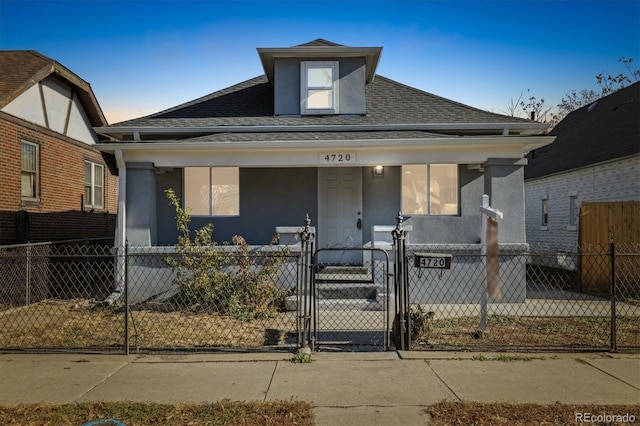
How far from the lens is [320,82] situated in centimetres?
1243

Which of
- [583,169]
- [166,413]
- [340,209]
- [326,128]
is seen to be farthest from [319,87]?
[583,169]

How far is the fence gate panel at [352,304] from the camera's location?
706 centimetres

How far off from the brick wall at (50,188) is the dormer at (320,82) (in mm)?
6762

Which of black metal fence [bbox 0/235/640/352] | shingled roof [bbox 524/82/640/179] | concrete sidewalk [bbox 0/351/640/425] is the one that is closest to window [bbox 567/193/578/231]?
shingled roof [bbox 524/82/640/179]

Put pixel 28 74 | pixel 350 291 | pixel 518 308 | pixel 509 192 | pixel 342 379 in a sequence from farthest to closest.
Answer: pixel 28 74, pixel 509 192, pixel 350 291, pixel 518 308, pixel 342 379

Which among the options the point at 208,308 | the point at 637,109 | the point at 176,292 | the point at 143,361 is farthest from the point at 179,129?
the point at 637,109

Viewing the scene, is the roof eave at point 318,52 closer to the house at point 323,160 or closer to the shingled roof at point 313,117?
the house at point 323,160

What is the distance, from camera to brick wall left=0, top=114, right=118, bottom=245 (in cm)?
1248

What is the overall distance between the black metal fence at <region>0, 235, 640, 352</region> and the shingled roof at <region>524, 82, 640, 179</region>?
479 centimetres

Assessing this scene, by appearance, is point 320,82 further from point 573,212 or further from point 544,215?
point 544,215

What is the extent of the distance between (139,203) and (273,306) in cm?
391

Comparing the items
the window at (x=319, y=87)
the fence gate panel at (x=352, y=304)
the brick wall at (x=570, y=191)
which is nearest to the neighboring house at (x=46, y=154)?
the window at (x=319, y=87)

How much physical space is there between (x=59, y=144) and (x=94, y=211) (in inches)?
117

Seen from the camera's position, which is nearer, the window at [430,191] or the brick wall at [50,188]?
the window at [430,191]
